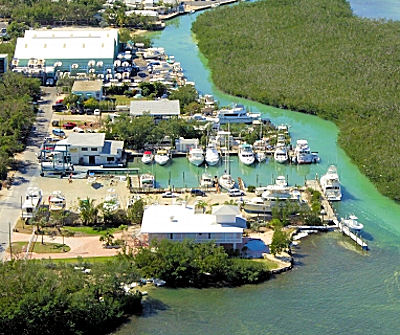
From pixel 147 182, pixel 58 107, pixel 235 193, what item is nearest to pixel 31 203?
pixel 147 182

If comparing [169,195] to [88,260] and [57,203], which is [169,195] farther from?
[88,260]

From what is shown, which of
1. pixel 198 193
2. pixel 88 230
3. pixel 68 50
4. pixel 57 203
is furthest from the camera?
pixel 68 50

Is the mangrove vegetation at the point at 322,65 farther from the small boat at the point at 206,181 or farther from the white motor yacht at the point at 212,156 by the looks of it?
the small boat at the point at 206,181

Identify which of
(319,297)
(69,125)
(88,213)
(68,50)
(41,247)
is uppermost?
(68,50)

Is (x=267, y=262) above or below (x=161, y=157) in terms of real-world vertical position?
below

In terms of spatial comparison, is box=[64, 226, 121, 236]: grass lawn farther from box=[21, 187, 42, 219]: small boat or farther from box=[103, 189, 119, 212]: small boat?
box=[21, 187, 42, 219]: small boat

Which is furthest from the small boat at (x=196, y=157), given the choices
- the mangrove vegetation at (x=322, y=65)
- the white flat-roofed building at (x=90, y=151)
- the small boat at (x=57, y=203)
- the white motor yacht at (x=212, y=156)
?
the small boat at (x=57, y=203)

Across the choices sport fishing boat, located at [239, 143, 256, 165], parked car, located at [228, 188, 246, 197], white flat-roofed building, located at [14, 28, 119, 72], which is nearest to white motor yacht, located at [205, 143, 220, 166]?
sport fishing boat, located at [239, 143, 256, 165]
